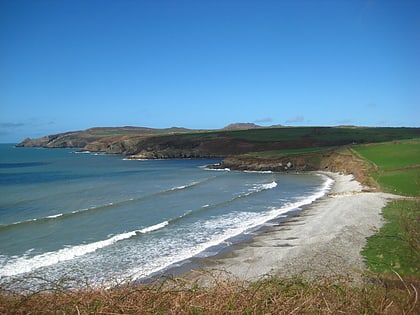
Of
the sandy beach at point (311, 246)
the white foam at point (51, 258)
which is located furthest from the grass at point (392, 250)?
the white foam at point (51, 258)

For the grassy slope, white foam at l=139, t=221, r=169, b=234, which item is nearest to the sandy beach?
the grassy slope

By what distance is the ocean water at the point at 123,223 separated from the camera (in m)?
16.4

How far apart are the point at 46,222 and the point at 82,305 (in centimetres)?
2227

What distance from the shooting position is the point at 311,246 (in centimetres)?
1794

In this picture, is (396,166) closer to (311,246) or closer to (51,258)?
(311,246)

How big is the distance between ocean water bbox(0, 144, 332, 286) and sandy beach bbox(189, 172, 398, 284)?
1.60m

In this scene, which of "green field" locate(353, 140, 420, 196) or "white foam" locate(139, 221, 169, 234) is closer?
"white foam" locate(139, 221, 169, 234)

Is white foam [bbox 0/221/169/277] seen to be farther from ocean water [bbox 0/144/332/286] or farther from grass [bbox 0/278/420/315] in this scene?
grass [bbox 0/278/420/315]

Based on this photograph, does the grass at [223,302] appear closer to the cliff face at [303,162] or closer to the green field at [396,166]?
the green field at [396,166]

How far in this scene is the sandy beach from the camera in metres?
14.4

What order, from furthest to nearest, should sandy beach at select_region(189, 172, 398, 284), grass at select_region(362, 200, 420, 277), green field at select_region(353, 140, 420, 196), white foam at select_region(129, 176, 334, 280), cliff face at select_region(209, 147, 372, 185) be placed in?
cliff face at select_region(209, 147, 372, 185) → green field at select_region(353, 140, 420, 196) → white foam at select_region(129, 176, 334, 280) → sandy beach at select_region(189, 172, 398, 284) → grass at select_region(362, 200, 420, 277)

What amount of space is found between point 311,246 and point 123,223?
41.1ft

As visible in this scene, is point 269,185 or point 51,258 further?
point 269,185

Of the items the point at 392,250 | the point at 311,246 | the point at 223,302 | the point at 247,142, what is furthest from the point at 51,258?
the point at 247,142
